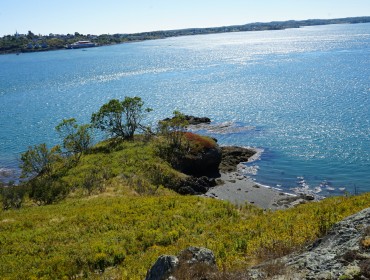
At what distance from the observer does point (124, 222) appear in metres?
28.6

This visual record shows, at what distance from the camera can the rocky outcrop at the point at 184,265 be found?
12750mm

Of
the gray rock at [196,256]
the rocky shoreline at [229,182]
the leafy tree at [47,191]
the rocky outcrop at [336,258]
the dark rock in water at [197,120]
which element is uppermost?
the rocky outcrop at [336,258]

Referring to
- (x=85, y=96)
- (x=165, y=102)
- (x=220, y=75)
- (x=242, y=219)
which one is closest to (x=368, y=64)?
(x=220, y=75)

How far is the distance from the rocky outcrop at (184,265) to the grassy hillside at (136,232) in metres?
2.36

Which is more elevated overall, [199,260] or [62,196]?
[199,260]

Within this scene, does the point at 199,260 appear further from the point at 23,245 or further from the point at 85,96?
the point at 85,96

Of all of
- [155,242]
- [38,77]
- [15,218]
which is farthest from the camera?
[38,77]

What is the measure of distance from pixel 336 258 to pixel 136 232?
1599cm

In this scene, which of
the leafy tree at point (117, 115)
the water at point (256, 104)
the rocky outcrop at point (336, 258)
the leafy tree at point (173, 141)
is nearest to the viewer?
the rocky outcrop at point (336, 258)

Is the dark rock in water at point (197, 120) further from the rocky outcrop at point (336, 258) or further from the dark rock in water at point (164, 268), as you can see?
the dark rock in water at point (164, 268)

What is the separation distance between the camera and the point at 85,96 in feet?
375

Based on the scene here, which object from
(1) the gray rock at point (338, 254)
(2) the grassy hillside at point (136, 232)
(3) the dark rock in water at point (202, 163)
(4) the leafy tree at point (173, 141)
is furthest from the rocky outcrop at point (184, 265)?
(3) the dark rock in water at point (202, 163)

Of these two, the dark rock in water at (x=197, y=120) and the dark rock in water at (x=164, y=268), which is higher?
the dark rock in water at (x=164, y=268)

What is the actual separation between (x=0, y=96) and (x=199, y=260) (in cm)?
12471
